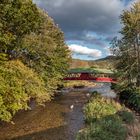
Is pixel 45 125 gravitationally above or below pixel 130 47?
below

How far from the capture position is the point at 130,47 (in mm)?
49438

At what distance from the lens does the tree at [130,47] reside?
48.8 m

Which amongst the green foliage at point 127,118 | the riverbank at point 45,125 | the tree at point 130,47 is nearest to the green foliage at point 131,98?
the tree at point 130,47

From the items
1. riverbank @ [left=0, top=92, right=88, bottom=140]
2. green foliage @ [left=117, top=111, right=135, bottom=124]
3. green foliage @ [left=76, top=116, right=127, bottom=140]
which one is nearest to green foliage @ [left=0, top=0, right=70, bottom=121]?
riverbank @ [left=0, top=92, right=88, bottom=140]

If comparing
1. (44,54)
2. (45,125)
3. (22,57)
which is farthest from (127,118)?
(44,54)

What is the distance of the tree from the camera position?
48.8 meters

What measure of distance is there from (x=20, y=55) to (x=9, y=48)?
Result: 4.19 m

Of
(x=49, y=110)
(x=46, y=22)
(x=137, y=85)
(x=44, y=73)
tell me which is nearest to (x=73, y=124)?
(x=49, y=110)

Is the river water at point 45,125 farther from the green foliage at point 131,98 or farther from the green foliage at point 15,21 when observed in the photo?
the green foliage at point 15,21

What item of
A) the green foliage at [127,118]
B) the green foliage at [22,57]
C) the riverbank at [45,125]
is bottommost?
the riverbank at [45,125]

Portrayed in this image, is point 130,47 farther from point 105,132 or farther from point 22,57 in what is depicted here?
point 105,132

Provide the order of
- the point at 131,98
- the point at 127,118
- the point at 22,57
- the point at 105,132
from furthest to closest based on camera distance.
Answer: the point at 131,98
the point at 22,57
the point at 127,118
the point at 105,132

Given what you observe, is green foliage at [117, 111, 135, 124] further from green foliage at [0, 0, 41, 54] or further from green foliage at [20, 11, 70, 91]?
green foliage at [20, 11, 70, 91]

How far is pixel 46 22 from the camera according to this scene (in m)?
53.1
